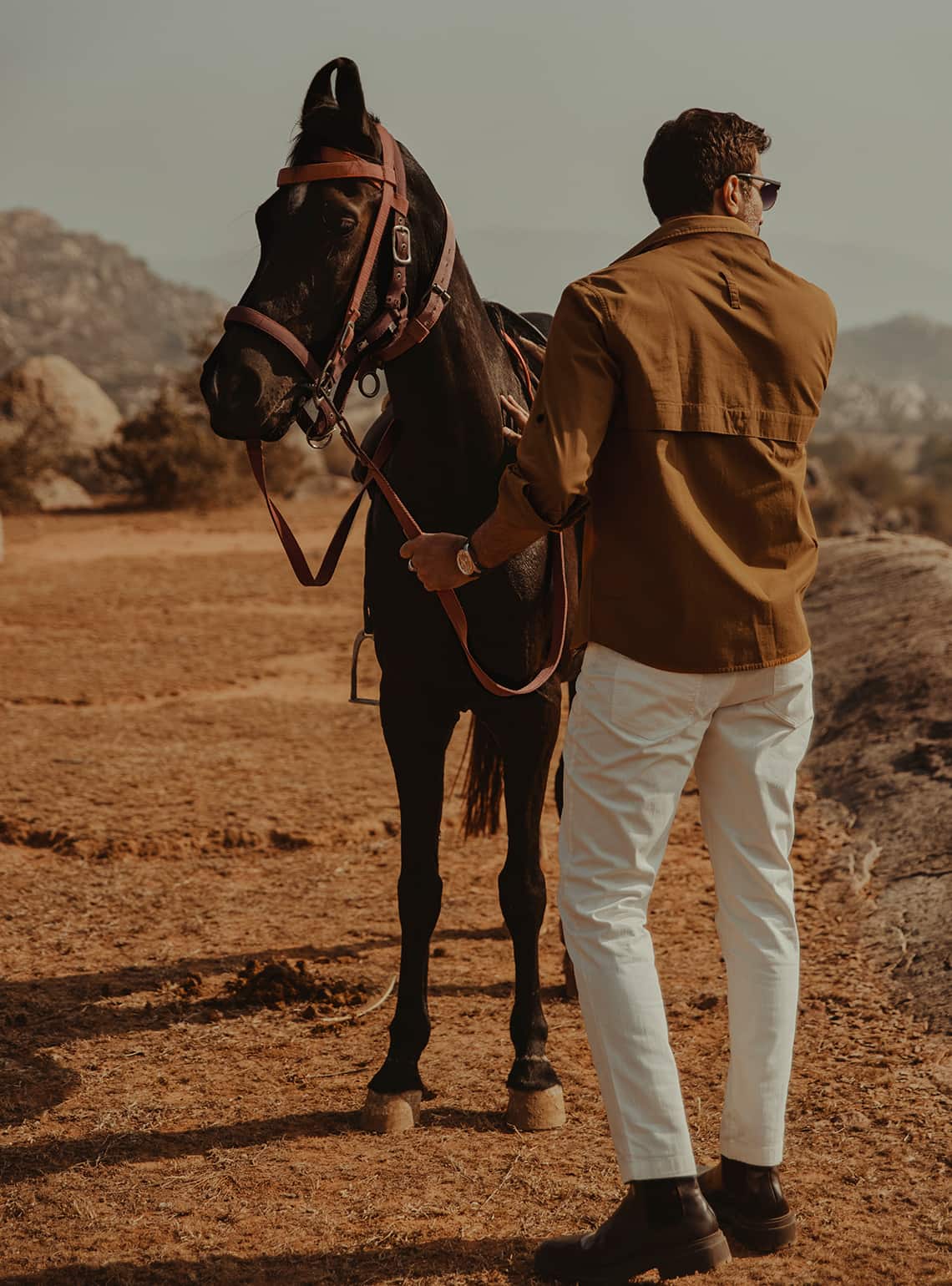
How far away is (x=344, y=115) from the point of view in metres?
2.95

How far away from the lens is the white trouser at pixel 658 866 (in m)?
2.38

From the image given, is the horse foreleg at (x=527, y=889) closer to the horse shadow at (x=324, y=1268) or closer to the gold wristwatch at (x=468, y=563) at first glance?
the horse shadow at (x=324, y=1268)

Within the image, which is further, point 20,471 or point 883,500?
point 883,500

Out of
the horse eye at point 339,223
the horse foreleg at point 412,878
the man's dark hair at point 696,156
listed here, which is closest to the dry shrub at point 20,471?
the horse foreleg at point 412,878

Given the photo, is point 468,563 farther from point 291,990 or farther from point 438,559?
point 291,990

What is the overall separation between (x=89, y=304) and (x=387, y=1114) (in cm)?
9953

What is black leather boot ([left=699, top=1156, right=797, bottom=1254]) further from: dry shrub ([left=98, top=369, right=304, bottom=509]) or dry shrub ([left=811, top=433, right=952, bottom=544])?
dry shrub ([left=98, top=369, right=304, bottom=509])

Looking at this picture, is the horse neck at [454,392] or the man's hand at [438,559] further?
the horse neck at [454,392]

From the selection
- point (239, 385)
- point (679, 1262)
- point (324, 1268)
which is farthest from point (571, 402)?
point (324, 1268)

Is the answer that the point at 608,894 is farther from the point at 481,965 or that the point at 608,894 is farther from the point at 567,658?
the point at 481,965

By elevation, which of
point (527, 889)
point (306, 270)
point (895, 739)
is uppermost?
point (306, 270)

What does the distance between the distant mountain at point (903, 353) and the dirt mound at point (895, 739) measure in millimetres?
158108

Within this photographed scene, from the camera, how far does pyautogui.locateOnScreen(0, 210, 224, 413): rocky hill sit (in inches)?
2948

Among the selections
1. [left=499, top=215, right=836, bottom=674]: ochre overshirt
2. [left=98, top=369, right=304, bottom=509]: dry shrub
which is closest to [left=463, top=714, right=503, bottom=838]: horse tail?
[left=499, top=215, right=836, bottom=674]: ochre overshirt
